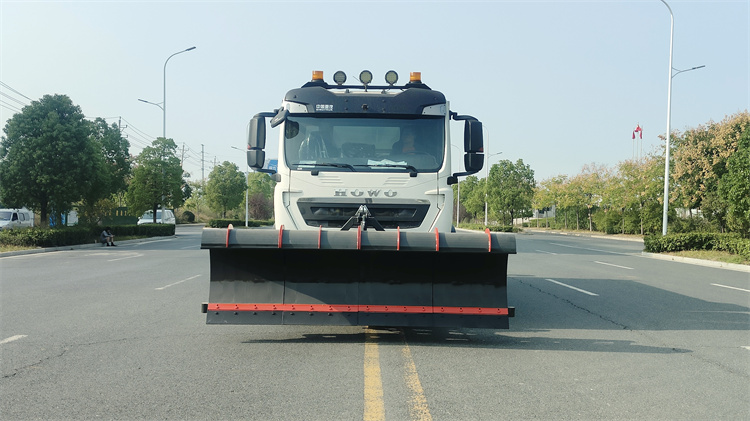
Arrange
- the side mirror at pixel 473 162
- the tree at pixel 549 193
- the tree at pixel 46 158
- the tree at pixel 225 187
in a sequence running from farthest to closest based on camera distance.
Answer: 1. the tree at pixel 225 187
2. the tree at pixel 549 193
3. the tree at pixel 46 158
4. the side mirror at pixel 473 162

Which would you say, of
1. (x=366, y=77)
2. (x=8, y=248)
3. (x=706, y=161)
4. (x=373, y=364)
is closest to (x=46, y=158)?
(x=8, y=248)

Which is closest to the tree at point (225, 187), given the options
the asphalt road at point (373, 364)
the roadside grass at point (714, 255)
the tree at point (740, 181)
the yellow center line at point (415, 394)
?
the roadside grass at point (714, 255)

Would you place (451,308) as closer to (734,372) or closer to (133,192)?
(734,372)

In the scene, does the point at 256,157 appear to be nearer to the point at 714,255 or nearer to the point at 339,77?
the point at 339,77

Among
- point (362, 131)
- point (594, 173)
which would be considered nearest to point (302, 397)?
point (362, 131)

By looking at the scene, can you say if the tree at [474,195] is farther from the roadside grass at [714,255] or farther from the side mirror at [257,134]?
the side mirror at [257,134]

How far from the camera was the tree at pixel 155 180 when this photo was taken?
132 feet

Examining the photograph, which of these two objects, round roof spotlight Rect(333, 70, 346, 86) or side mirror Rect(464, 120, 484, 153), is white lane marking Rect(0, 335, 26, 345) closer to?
round roof spotlight Rect(333, 70, 346, 86)

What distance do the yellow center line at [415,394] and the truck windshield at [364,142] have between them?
258cm

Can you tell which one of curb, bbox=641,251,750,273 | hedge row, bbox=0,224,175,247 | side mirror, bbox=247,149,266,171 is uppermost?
side mirror, bbox=247,149,266,171

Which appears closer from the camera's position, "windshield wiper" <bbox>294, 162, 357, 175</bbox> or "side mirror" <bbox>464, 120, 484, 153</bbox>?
"windshield wiper" <bbox>294, 162, 357, 175</bbox>

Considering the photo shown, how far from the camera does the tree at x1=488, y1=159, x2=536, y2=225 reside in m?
59.9

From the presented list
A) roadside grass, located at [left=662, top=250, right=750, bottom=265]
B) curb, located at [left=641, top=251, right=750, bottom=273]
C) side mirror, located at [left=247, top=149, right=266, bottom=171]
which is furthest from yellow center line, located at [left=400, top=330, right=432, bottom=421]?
roadside grass, located at [left=662, top=250, right=750, bottom=265]

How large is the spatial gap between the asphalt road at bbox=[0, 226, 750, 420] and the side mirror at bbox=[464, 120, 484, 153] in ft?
7.85
